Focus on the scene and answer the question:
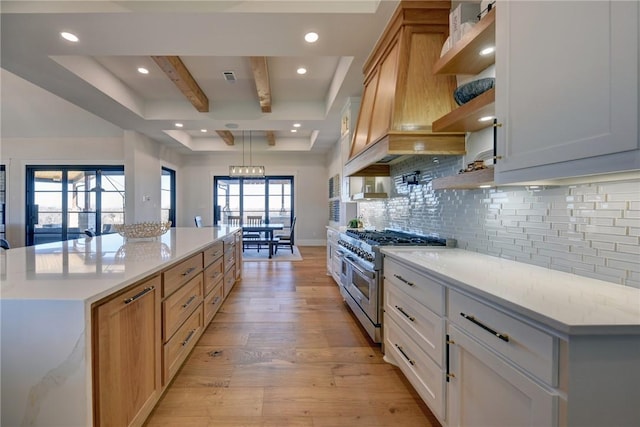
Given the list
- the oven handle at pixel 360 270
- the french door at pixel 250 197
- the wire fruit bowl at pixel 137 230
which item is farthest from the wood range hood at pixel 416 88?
the french door at pixel 250 197

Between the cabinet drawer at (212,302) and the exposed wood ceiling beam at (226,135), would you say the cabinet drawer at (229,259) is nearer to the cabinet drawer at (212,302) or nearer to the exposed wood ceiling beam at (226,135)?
the cabinet drawer at (212,302)

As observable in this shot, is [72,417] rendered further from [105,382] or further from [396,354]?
[396,354]

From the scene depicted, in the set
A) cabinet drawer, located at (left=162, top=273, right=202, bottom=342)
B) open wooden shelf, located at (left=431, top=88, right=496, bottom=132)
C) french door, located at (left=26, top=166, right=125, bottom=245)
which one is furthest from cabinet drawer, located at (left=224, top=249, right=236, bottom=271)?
french door, located at (left=26, top=166, right=125, bottom=245)

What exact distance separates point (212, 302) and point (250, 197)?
6219 millimetres

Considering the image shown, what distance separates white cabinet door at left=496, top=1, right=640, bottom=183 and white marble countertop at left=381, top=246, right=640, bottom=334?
0.45 m

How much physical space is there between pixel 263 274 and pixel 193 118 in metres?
3.06

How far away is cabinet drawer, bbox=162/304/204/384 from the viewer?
1.69 metres

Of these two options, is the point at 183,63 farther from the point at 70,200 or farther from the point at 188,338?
the point at 70,200

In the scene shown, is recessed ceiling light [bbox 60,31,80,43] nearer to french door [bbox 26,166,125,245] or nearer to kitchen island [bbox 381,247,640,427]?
kitchen island [bbox 381,247,640,427]

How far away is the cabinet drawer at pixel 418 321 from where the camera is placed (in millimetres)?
1406

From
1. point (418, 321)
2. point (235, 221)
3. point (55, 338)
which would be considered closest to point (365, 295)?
point (418, 321)

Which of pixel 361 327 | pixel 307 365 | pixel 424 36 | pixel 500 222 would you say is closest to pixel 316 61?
pixel 424 36

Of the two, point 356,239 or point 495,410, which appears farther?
point 356,239

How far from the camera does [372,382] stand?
6.32ft
